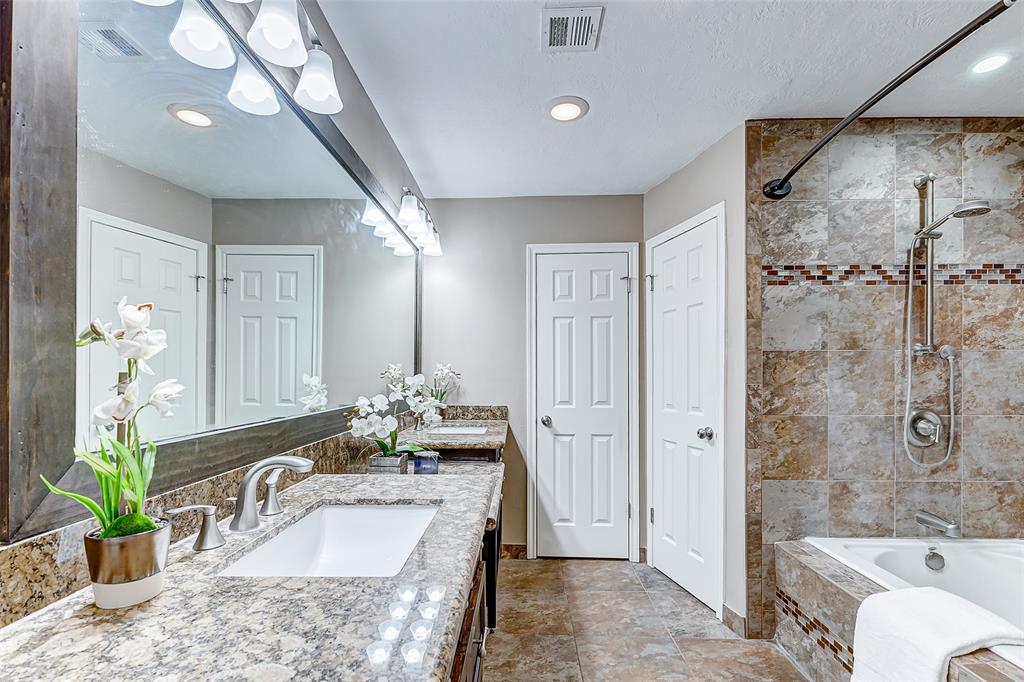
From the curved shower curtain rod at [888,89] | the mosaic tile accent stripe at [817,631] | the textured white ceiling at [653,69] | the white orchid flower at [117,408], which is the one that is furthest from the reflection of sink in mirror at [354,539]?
the curved shower curtain rod at [888,89]

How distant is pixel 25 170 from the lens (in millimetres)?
669

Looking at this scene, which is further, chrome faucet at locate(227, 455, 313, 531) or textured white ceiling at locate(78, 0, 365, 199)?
chrome faucet at locate(227, 455, 313, 531)

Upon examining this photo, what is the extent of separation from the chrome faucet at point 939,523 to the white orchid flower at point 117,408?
2.96 meters

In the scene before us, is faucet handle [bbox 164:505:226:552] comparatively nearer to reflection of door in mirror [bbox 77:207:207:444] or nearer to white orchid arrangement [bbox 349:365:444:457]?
reflection of door in mirror [bbox 77:207:207:444]

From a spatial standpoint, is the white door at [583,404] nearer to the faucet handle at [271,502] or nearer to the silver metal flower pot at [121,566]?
the faucet handle at [271,502]

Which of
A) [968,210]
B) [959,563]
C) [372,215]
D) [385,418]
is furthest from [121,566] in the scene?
[959,563]

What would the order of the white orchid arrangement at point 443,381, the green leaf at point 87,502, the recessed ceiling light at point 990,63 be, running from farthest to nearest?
the white orchid arrangement at point 443,381 < the recessed ceiling light at point 990,63 < the green leaf at point 87,502

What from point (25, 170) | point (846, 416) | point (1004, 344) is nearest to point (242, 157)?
point (25, 170)

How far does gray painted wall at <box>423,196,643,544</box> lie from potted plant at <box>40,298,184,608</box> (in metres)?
2.73

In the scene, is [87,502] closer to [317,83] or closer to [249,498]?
[249,498]

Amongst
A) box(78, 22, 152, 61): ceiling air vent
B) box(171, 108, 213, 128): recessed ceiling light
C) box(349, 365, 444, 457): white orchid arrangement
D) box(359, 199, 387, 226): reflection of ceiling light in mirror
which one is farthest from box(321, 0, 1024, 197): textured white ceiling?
box(349, 365, 444, 457): white orchid arrangement

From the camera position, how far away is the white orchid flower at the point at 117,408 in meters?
0.71

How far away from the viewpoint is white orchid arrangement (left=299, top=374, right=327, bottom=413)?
5.34 feet

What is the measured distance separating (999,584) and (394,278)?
3023mm
